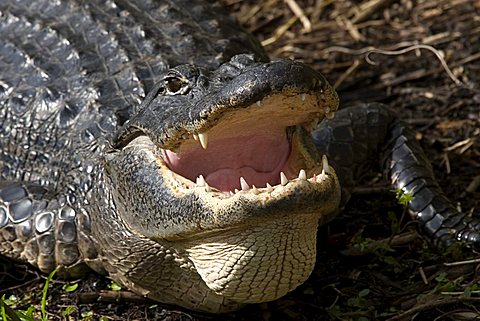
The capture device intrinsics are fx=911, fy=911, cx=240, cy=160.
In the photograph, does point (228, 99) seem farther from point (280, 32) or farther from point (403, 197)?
point (280, 32)

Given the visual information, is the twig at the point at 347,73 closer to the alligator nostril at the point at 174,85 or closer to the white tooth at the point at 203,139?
the alligator nostril at the point at 174,85

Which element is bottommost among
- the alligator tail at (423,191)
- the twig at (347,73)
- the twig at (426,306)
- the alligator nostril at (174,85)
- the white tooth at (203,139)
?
the twig at (426,306)

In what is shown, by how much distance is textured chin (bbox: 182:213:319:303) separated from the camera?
283 centimetres

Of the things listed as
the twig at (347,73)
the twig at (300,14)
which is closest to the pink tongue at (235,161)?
the twig at (347,73)

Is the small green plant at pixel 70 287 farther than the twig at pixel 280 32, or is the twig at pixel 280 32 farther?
the twig at pixel 280 32

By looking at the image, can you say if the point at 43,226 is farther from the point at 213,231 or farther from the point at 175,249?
the point at 213,231

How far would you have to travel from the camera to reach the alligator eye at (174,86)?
301 cm

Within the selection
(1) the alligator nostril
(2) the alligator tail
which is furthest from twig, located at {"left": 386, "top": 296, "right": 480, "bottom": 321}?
(1) the alligator nostril

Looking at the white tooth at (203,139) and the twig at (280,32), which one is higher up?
the white tooth at (203,139)

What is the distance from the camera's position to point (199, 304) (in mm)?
3348

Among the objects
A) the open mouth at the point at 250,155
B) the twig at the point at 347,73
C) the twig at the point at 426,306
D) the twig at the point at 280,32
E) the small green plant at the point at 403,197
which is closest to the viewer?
the open mouth at the point at 250,155

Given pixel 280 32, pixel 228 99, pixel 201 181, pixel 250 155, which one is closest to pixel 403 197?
pixel 250 155

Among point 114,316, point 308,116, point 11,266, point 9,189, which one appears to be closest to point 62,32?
point 9,189

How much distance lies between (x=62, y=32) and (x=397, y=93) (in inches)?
73.8
